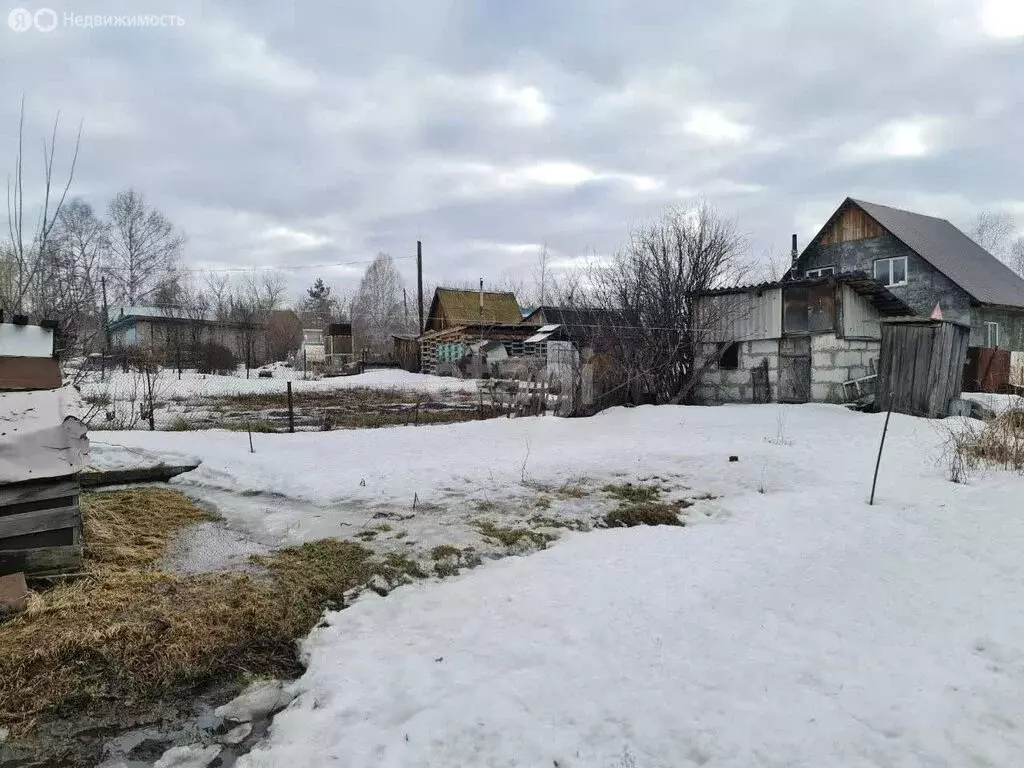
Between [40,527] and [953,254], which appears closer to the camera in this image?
[40,527]

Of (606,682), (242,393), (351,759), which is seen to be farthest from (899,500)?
(242,393)

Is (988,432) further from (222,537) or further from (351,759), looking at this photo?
(222,537)

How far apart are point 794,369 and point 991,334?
49.4 feet

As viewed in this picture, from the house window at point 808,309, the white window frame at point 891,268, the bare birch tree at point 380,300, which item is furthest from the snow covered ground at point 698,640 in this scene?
the bare birch tree at point 380,300

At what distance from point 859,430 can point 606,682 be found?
391 inches

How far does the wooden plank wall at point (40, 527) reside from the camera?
358 centimetres

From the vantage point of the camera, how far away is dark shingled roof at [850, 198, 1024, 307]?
878 inches

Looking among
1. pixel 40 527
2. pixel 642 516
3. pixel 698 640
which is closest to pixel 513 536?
pixel 642 516

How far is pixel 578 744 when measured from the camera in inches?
95.9

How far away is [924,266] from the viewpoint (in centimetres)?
2239

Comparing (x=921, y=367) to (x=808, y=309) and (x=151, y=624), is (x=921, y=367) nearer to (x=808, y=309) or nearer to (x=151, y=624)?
(x=808, y=309)

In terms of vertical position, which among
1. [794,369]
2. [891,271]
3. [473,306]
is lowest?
[794,369]

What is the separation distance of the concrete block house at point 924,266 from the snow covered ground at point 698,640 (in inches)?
743

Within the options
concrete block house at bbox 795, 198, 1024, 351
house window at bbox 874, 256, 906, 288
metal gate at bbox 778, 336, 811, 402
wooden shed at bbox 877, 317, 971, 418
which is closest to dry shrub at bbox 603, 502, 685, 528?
wooden shed at bbox 877, 317, 971, 418
